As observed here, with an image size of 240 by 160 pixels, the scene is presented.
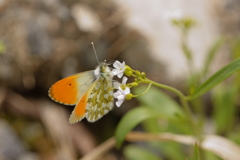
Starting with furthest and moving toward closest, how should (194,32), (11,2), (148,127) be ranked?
(194,32) → (11,2) → (148,127)

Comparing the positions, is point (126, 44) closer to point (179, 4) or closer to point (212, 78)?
point (179, 4)

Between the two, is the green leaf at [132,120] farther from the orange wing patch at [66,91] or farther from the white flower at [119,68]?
the white flower at [119,68]

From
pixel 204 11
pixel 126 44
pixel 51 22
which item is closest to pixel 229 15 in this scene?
pixel 204 11

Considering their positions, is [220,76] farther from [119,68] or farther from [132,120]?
[132,120]

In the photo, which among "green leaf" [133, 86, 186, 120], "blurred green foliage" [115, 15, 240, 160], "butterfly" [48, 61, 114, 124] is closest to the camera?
"butterfly" [48, 61, 114, 124]

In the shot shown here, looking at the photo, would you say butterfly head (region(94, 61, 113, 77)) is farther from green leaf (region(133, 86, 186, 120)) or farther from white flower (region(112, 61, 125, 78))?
green leaf (region(133, 86, 186, 120))

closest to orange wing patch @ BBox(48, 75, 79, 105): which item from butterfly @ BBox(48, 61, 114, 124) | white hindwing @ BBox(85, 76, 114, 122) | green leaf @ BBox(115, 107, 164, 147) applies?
butterfly @ BBox(48, 61, 114, 124)

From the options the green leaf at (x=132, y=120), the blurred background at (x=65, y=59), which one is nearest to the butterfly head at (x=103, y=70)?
the green leaf at (x=132, y=120)
